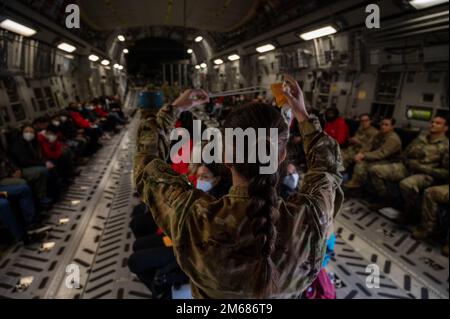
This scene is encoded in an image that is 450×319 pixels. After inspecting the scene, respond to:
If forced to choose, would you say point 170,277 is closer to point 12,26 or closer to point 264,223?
point 264,223

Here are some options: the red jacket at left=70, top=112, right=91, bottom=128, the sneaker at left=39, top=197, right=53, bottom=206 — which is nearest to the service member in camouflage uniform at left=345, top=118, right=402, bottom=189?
the sneaker at left=39, top=197, right=53, bottom=206

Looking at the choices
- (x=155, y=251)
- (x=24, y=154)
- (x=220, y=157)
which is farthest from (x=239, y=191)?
(x=24, y=154)

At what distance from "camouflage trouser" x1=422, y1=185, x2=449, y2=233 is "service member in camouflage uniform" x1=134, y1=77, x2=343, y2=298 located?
3074 mm

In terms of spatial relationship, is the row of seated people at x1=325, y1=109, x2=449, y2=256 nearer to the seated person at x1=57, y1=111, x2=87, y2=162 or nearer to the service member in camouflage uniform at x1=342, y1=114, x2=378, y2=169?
the service member in camouflage uniform at x1=342, y1=114, x2=378, y2=169

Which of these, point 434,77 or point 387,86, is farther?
point 387,86

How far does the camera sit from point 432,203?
3039 millimetres

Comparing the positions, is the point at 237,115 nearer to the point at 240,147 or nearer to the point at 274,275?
the point at 240,147

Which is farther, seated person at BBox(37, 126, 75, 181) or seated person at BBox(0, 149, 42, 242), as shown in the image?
seated person at BBox(37, 126, 75, 181)

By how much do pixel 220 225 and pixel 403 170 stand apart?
3.96m

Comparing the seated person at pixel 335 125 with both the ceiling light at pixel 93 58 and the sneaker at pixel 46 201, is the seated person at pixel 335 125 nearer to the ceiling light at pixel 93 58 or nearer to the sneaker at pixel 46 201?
the ceiling light at pixel 93 58

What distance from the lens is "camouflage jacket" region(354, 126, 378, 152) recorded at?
4.30 metres
